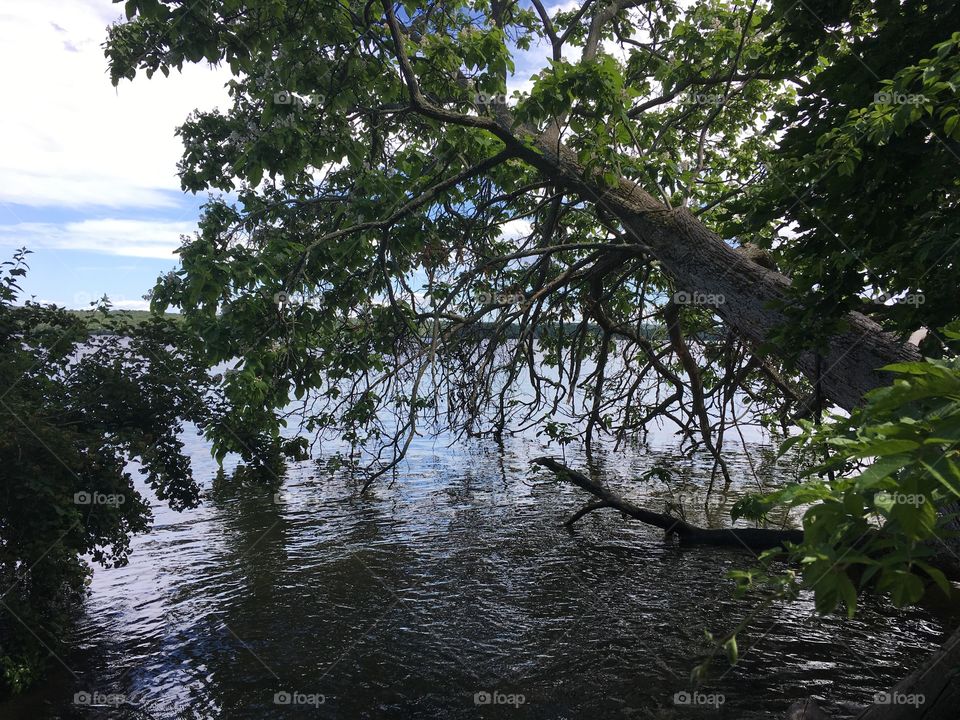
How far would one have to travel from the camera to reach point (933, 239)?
12.6 ft

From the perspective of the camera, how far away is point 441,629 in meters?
7.23

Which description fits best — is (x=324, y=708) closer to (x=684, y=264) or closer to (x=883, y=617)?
(x=684, y=264)

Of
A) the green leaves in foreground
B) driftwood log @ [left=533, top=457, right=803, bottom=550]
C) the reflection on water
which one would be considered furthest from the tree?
the green leaves in foreground

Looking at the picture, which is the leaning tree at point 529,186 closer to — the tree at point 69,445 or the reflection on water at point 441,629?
the tree at point 69,445

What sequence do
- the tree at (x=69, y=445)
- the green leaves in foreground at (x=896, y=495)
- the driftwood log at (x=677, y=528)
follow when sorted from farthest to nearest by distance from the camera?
the driftwood log at (x=677, y=528) < the tree at (x=69, y=445) < the green leaves in foreground at (x=896, y=495)

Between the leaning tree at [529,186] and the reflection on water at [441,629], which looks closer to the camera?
the leaning tree at [529,186]

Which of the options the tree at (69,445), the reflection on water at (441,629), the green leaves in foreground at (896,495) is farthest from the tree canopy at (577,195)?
the reflection on water at (441,629)

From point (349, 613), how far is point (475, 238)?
5078 millimetres

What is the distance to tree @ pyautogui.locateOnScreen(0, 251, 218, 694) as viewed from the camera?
612 centimetres

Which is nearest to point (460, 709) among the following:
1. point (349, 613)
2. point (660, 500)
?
point (349, 613)

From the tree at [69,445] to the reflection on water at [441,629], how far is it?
25.5 inches

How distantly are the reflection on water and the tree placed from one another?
0.65 metres

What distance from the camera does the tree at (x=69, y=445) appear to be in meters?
6.12

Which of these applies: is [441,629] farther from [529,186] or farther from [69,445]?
[529,186]
